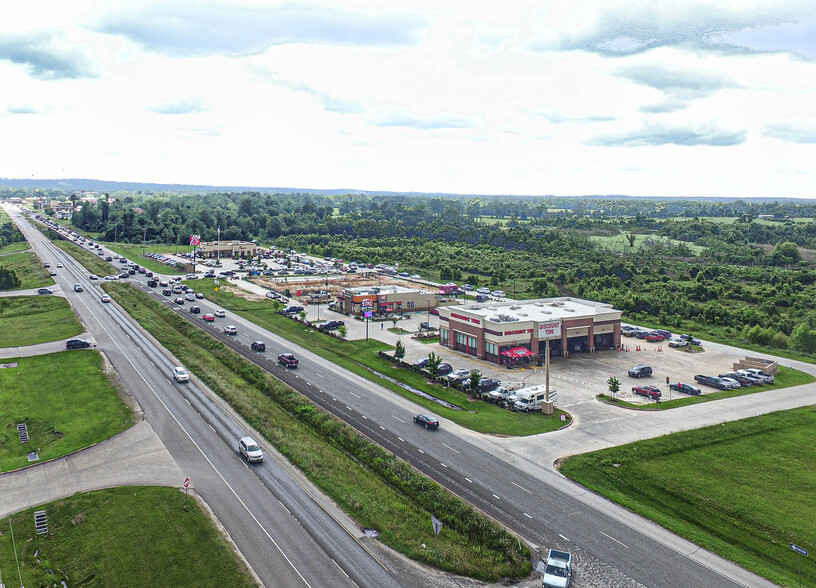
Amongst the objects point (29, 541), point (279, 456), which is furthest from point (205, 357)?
point (29, 541)

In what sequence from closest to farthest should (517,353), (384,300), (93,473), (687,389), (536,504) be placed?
(536,504) → (93,473) → (687,389) → (517,353) → (384,300)

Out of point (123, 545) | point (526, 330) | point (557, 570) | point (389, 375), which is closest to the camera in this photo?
point (557, 570)

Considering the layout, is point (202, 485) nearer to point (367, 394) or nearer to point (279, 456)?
point (279, 456)

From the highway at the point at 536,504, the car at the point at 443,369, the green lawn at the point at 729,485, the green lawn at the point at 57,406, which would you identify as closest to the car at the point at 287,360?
the highway at the point at 536,504

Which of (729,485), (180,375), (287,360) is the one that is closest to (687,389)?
(729,485)

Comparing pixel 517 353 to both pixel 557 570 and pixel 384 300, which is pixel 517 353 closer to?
pixel 384 300

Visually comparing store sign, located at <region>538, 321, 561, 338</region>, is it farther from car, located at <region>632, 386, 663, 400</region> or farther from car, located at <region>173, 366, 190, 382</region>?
car, located at <region>173, 366, 190, 382</region>

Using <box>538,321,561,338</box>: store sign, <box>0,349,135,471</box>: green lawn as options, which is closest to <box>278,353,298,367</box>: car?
<box>0,349,135,471</box>: green lawn
